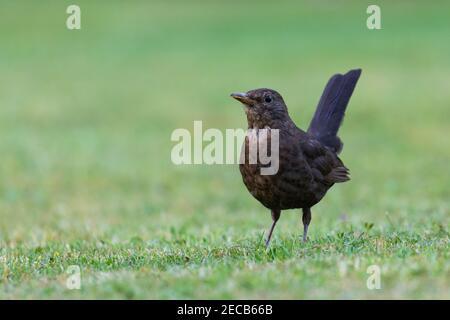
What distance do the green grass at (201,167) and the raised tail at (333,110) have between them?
949 mm

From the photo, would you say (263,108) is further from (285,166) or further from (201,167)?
(201,167)

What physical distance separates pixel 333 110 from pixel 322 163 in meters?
1.22

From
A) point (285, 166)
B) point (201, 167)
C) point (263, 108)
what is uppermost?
point (263, 108)

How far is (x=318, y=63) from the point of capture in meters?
26.3

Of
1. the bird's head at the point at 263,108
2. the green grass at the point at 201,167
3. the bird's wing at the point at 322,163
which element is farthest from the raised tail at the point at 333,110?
the bird's head at the point at 263,108

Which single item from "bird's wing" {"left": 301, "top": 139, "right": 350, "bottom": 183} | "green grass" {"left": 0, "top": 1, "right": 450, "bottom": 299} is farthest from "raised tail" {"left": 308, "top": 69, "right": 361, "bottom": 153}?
"green grass" {"left": 0, "top": 1, "right": 450, "bottom": 299}

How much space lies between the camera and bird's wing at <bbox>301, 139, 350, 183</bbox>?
715 centimetres

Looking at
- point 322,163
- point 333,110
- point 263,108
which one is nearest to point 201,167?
point 333,110

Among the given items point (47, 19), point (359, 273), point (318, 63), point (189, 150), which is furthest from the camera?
point (47, 19)

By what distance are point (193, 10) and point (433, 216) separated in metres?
28.4

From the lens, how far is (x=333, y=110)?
8.41 meters

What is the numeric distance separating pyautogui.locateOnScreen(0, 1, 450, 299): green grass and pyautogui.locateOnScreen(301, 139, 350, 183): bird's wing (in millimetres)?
532
